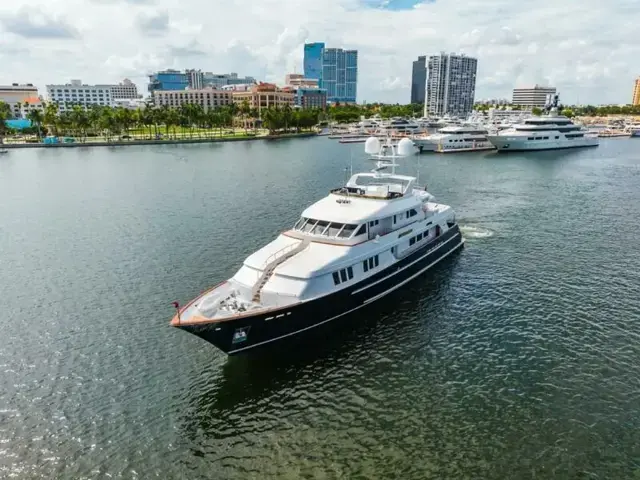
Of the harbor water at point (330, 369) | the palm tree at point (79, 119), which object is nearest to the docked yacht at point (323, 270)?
the harbor water at point (330, 369)

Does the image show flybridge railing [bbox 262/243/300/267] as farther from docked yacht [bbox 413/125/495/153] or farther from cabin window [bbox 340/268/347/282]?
docked yacht [bbox 413/125/495/153]

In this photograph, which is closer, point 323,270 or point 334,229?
point 323,270

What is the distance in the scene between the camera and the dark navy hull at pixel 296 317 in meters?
26.7

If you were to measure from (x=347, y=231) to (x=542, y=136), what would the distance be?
13621cm

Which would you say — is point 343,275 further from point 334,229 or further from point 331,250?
point 334,229

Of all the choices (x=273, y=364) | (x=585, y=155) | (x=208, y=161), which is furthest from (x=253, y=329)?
(x=585, y=155)

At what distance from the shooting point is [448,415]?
949 inches

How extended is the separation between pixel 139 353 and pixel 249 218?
111 feet

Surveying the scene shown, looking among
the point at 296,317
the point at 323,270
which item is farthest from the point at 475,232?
the point at 296,317

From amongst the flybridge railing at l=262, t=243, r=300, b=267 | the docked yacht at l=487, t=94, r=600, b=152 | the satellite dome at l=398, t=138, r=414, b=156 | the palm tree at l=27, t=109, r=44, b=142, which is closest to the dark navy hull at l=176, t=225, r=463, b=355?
the flybridge railing at l=262, t=243, r=300, b=267

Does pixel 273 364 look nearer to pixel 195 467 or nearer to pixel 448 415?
pixel 195 467

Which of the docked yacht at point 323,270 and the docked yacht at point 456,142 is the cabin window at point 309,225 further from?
the docked yacht at point 456,142

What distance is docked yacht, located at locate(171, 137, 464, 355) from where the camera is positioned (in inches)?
1084

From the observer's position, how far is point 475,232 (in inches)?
2197
